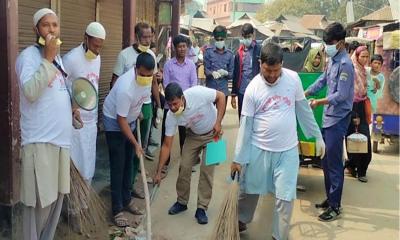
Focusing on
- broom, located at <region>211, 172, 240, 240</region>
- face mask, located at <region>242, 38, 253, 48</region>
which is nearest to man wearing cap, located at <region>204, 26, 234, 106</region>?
face mask, located at <region>242, 38, 253, 48</region>

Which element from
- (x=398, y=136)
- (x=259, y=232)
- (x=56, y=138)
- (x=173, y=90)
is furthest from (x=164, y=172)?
(x=398, y=136)

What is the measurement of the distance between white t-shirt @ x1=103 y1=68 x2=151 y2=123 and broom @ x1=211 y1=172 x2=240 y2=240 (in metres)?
1.10

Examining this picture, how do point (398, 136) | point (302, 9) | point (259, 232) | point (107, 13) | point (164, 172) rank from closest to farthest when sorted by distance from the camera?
point (259, 232) < point (164, 172) < point (107, 13) < point (398, 136) < point (302, 9)

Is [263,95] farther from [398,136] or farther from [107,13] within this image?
[398,136]

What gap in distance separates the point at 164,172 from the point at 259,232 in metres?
1.71

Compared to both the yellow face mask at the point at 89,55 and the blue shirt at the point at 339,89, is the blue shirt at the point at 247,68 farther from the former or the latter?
the yellow face mask at the point at 89,55

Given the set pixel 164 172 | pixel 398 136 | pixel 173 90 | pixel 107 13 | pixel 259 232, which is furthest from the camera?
pixel 398 136

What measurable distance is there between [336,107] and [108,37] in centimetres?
396

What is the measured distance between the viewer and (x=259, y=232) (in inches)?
166

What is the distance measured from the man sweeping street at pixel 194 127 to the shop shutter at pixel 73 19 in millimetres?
1941

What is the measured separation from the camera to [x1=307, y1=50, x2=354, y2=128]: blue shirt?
14.4 ft

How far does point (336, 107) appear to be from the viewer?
4.45 m

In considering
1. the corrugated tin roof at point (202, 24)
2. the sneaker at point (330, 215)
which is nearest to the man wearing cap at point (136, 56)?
the sneaker at point (330, 215)

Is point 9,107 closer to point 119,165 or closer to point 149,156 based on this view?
point 119,165
